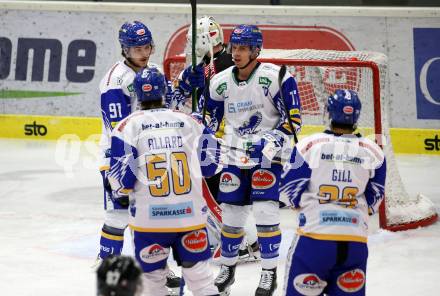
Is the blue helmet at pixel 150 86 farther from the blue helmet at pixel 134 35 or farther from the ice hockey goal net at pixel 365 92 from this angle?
the ice hockey goal net at pixel 365 92

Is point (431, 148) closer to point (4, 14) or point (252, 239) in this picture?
point (252, 239)

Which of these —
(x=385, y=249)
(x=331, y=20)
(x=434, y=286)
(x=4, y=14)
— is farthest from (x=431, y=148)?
(x=4, y=14)

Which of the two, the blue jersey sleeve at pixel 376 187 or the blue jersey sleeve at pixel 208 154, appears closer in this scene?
the blue jersey sleeve at pixel 376 187

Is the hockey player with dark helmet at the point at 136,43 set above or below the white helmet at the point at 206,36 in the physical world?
below

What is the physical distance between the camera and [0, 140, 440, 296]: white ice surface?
240 inches

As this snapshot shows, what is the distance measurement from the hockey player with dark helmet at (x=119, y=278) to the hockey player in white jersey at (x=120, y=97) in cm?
294

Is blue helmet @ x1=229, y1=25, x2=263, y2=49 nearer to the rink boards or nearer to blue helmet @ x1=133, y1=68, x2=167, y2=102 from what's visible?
blue helmet @ x1=133, y1=68, x2=167, y2=102

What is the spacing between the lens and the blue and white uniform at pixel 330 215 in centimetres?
430

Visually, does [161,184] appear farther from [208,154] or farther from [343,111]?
[343,111]

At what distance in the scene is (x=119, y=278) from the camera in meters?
2.80

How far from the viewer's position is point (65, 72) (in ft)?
36.0

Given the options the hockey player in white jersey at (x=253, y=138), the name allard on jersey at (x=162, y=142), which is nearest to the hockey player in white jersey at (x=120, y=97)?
the hockey player in white jersey at (x=253, y=138)

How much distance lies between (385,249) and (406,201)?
971 mm

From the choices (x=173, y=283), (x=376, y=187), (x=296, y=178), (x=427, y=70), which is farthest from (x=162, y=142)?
(x=427, y=70)
